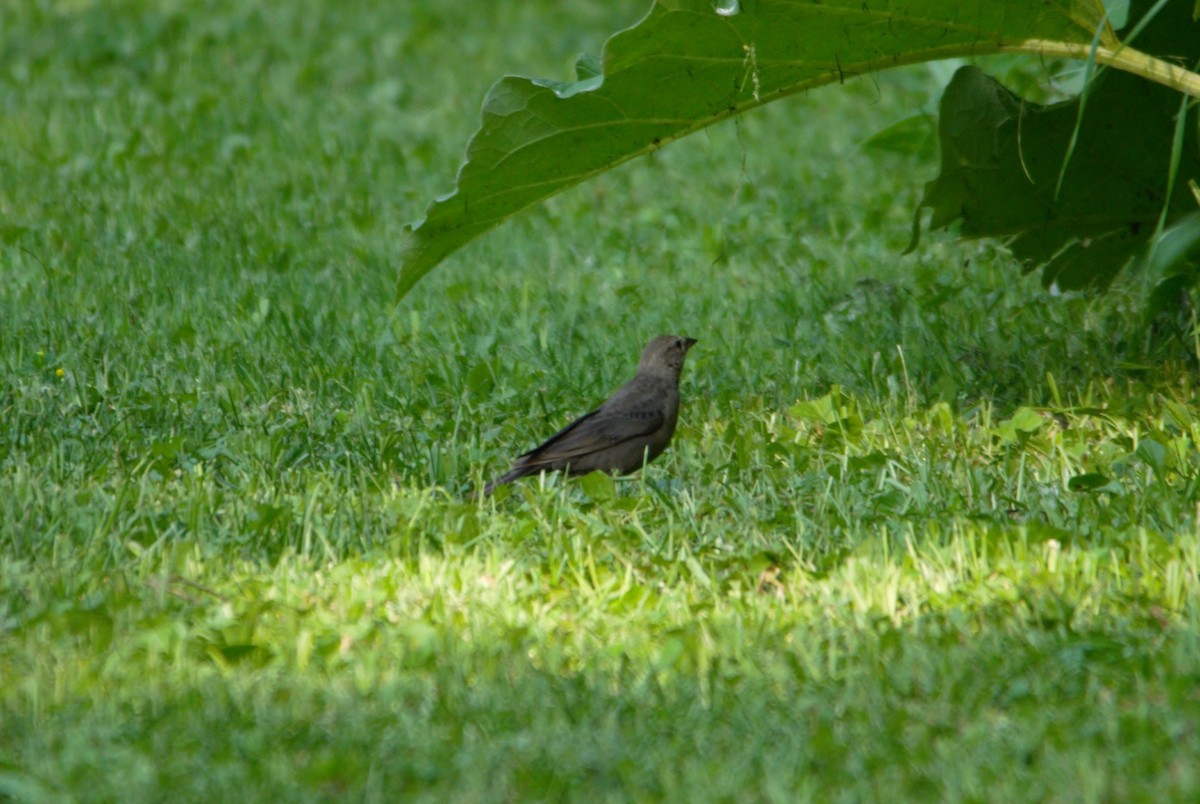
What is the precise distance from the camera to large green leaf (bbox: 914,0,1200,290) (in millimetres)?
5320

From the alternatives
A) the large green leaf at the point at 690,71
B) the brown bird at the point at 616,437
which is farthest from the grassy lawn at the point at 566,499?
the large green leaf at the point at 690,71

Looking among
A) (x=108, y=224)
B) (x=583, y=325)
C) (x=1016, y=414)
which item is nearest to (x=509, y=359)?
(x=583, y=325)

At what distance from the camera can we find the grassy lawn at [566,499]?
10.7 feet

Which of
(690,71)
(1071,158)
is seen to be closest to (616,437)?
(690,71)

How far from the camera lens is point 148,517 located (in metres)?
4.54

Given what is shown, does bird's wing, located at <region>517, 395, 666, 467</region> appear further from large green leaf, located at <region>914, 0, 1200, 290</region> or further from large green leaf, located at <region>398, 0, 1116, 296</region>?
large green leaf, located at <region>914, 0, 1200, 290</region>

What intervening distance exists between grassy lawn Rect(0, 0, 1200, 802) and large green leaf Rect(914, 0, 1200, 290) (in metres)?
0.42

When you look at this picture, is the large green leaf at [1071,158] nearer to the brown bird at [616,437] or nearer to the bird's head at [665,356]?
the bird's head at [665,356]

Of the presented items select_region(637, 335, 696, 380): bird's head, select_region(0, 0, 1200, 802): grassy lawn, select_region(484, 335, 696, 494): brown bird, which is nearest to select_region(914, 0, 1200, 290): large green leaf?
select_region(0, 0, 1200, 802): grassy lawn

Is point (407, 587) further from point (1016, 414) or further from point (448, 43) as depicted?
point (448, 43)

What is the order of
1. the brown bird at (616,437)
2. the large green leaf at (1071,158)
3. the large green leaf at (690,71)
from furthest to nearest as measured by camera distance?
the large green leaf at (1071,158)
the brown bird at (616,437)
the large green leaf at (690,71)

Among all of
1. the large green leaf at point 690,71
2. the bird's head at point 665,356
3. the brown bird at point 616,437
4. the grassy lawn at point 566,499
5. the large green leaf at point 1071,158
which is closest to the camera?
the grassy lawn at point 566,499

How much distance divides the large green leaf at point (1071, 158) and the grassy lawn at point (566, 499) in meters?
0.42

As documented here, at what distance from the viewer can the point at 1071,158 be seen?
5512 mm
